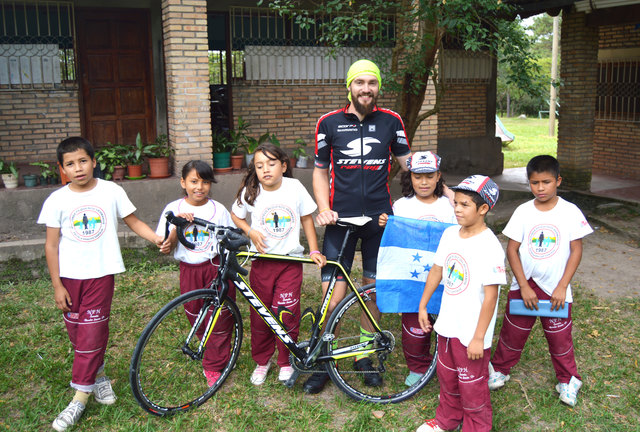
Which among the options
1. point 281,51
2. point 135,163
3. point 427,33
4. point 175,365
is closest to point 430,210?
point 175,365

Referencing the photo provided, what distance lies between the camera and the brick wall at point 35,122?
28.6 feet

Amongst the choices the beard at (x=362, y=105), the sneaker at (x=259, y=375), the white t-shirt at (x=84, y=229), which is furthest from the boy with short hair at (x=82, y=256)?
the beard at (x=362, y=105)

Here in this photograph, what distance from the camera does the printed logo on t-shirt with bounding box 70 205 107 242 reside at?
351cm

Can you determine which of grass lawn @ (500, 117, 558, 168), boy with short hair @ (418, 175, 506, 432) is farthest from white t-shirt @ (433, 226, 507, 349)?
grass lawn @ (500, 117, 558, 168)

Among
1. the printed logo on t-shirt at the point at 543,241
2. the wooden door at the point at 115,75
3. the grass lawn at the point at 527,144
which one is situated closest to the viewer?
the printed logo on t-shirt at the point at 543,241

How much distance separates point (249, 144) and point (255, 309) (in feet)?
18.0

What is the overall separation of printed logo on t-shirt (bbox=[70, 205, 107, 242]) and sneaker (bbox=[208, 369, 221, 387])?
1131mm

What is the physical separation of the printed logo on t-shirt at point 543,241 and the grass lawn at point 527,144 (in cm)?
1138

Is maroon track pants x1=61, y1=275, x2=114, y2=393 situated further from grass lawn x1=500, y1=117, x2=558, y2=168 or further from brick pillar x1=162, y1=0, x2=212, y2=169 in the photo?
grass lawn x1=500, y1=117, x2=558, y2=168

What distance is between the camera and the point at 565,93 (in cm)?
1012

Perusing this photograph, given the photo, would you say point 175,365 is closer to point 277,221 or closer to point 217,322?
point 217,322

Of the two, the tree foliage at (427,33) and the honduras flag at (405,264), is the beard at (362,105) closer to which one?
the honduras flag at (405,264)

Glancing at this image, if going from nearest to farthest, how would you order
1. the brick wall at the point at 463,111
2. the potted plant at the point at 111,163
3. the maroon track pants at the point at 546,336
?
the maroon track pants at the point at 546,336, the potted plant at the point at 111,163, the brick wall at the point at 463,111

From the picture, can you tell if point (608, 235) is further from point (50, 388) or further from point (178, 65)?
point (50, 388)
